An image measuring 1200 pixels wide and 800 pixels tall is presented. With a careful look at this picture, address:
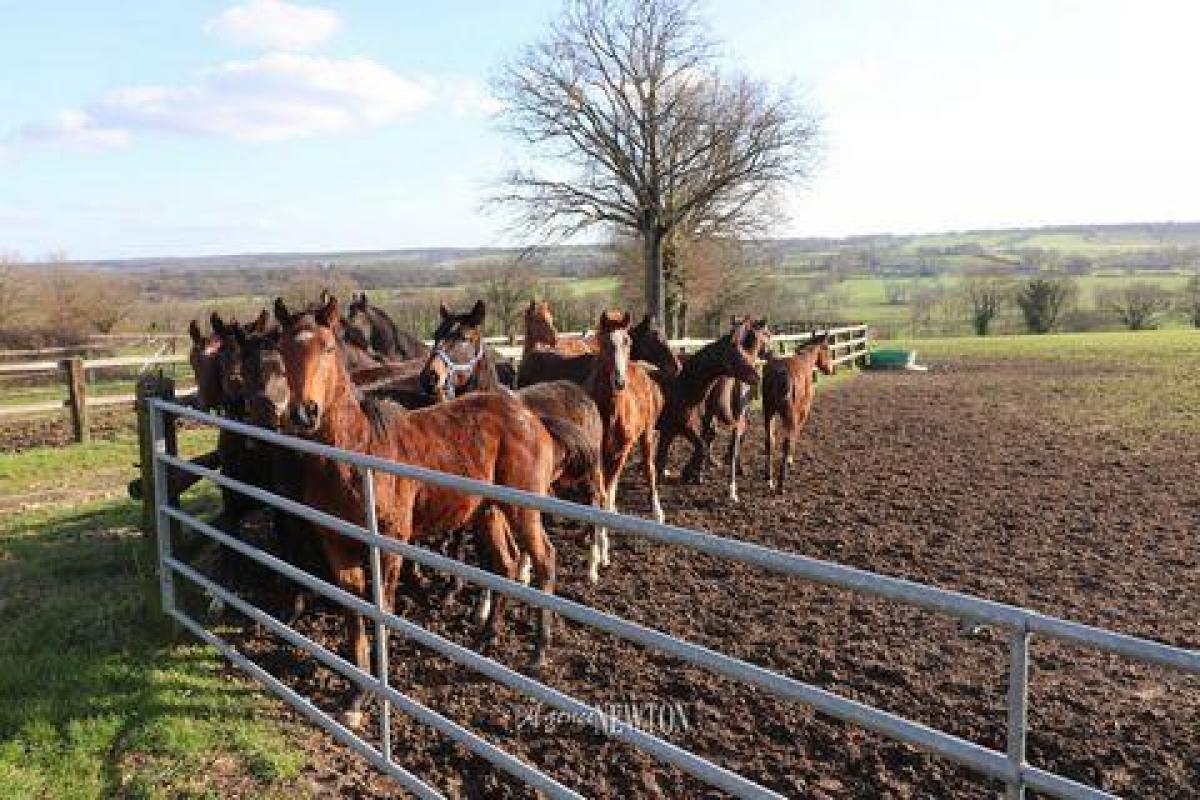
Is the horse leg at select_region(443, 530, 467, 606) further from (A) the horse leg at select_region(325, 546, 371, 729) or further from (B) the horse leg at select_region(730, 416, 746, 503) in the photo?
(B) the horse leg at select_region(730, 416, 746, 503)

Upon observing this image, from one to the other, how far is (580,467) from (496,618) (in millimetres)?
1197

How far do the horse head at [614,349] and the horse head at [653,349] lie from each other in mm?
1961

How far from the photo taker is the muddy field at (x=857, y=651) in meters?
4.04

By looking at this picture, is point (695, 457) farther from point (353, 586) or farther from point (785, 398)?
point (353, 586)

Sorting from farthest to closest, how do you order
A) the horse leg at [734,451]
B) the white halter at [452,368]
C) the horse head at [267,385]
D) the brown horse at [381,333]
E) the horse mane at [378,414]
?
the brown horse at [381,333] < the horse leg at [734,451] < the white halter at [452,368] < the horse mane at [378,414] < the horse head at [267,385]

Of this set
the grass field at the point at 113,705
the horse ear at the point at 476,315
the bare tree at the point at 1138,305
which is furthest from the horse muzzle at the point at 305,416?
the bare tree at the point at 1138,305

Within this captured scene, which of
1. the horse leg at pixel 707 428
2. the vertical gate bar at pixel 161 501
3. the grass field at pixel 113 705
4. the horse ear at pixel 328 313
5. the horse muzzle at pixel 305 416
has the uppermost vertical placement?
the horse ear at pixel 328 313

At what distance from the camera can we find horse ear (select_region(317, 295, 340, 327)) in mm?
4625

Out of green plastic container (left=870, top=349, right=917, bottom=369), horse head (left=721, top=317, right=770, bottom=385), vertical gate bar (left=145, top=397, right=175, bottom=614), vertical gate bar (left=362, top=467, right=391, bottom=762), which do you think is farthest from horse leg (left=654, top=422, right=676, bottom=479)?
green plastic container (left=870, top=349, right=917, bottom=369)

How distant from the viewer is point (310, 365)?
4391 millimetres

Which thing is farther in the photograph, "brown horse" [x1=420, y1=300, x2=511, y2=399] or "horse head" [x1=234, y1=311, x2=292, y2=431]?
"brown horse" [x1=420, y1=300, x2=511, y2=399]

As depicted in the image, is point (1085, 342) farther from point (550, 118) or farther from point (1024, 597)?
point (1024, 597)

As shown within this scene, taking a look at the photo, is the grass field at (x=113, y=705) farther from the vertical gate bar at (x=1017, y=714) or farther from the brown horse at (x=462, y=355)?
the vertical gate bar at (x=1017, y=714)

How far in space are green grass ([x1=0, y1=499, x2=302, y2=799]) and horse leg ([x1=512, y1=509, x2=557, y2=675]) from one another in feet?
5.02
